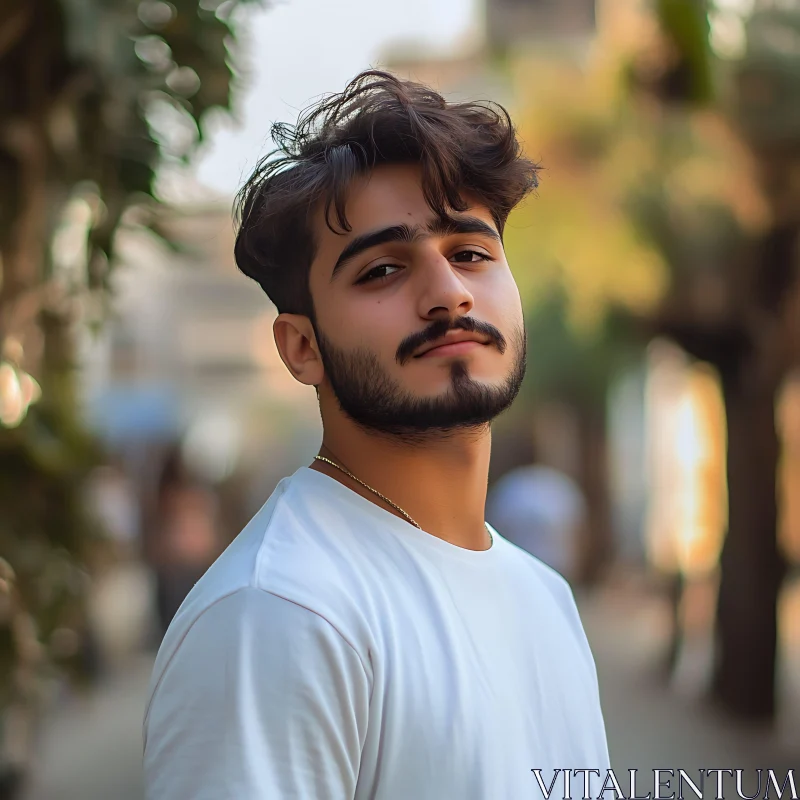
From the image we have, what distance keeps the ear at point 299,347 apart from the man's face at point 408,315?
0.13ft

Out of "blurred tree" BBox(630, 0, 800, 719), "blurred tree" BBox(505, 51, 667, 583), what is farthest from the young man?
"blurred tree" BBox(630, 0, 800, 719)

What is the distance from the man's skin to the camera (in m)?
1.55

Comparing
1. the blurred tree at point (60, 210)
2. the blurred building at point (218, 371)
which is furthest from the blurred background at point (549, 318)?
the blurred building at point (218, 371)

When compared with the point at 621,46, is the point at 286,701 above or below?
below

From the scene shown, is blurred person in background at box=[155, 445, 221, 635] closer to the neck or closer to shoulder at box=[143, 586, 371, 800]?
the neck

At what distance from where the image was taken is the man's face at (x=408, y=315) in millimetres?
1545

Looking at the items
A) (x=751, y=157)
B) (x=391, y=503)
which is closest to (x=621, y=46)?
(x=751, y=157)

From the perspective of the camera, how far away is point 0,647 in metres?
3.91

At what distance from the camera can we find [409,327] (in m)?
1.54

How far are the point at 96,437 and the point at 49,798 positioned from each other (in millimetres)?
2977

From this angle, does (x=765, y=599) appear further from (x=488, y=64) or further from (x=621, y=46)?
(x=488, y=64)

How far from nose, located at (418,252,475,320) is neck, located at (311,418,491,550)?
0.18 m

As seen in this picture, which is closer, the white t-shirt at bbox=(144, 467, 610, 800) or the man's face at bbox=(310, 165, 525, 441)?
the white t-shirt at bbox=(144, 467, 610, 800)

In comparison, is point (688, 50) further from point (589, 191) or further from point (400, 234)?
point (400, 234)
